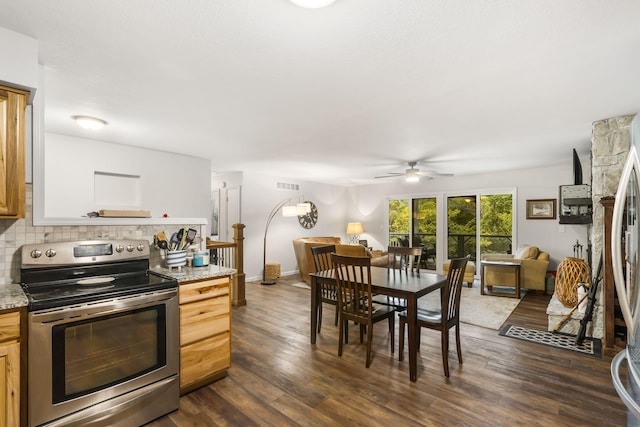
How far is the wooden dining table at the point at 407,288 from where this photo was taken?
99.7 inches

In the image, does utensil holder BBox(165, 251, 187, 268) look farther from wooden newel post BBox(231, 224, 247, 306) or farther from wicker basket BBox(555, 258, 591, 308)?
wicker basket BBox(555, 258, 591, 308)

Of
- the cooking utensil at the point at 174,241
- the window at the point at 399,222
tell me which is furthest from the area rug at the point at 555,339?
the window at the point at 399,222

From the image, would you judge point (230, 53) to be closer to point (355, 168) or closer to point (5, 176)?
point (5, 176)

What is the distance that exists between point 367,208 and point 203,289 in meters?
6.85

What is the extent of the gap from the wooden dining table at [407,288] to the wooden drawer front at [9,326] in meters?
2.29

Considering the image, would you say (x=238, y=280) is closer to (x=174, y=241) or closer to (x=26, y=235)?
(x=174, y=241)

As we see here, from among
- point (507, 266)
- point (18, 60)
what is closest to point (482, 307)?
point (507, 266)

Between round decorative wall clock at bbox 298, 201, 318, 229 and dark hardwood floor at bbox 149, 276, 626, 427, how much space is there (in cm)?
438

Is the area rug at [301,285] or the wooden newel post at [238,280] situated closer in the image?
the wooden newel post at [238,280]

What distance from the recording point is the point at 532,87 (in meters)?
2.51

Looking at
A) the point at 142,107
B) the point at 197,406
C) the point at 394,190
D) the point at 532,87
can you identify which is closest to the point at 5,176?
the point at 142,107

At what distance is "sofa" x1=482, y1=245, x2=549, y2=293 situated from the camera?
5.34 meters

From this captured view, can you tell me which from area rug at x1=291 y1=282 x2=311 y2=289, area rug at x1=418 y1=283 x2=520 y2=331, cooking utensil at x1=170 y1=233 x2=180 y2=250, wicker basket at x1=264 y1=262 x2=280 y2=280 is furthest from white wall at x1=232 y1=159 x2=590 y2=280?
cooking utensil at x1=170 y1=233 x2=180 y2=250

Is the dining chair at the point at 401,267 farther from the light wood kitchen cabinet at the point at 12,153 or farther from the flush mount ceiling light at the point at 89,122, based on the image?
the flush mount ceiling light at the point at 89,122
